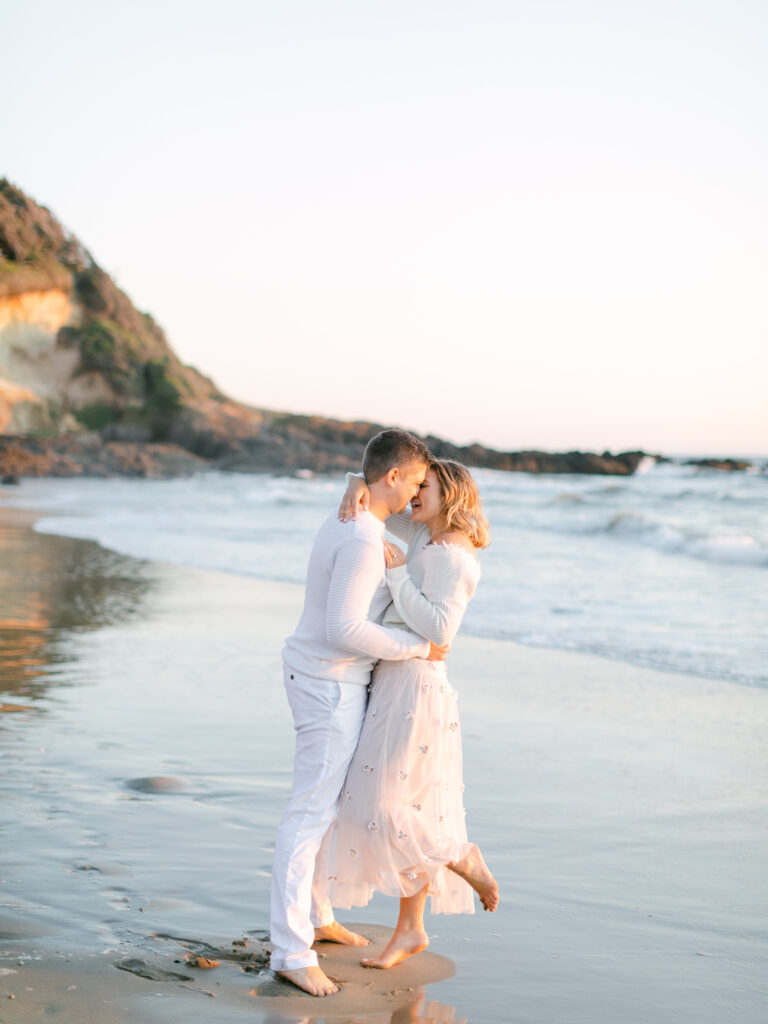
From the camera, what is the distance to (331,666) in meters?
3.15

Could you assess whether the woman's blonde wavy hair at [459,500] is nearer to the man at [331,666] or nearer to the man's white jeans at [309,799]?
the man at [331,666]

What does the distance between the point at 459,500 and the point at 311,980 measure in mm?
1476

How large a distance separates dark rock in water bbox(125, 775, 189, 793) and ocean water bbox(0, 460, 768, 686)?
424 cm

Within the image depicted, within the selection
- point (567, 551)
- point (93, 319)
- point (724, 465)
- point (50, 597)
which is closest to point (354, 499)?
point (50, 597)

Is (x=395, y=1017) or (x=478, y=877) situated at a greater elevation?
(x=478, y=877)

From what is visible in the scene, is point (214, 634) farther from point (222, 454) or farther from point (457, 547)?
point (222, 454)

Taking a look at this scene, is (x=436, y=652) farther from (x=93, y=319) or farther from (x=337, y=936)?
(x=93, y=319)

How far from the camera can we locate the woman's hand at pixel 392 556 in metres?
3.27

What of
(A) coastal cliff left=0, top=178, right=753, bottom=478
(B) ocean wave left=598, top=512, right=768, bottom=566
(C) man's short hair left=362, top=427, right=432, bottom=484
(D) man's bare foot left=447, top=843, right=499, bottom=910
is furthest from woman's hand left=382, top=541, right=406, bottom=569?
(A) coastal cliff left=0, top=178, right=753, bottom=478

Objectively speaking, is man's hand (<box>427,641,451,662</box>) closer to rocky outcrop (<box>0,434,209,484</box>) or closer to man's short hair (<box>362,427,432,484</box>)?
man's short hair (<box>362,427,432,484</box>)

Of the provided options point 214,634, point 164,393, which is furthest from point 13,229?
point 214,634

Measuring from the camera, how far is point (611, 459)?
177 feet

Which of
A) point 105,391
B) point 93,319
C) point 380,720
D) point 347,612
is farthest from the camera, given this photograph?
point 93,319

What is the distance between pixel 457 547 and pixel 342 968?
1329mm
